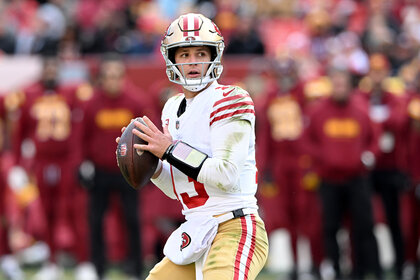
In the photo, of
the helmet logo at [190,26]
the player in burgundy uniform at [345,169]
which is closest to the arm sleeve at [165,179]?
the helmet logo at [190,26]

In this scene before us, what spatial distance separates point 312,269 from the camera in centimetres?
889

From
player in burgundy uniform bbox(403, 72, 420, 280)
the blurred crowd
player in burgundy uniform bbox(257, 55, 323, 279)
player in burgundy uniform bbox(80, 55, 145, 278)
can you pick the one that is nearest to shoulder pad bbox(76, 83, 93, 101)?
the blurred crowd

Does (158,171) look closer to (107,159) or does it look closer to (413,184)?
(107,159)

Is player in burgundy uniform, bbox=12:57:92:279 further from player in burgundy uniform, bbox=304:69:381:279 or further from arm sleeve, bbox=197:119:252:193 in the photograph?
arm sleeve, bbox=197:119:252:193

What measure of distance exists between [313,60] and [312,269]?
3.48 metres

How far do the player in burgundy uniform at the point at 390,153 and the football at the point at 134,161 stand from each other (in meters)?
4.74

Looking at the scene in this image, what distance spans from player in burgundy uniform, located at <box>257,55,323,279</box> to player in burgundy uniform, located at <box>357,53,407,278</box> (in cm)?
67

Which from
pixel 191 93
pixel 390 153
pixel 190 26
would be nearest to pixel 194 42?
pixel 190 26

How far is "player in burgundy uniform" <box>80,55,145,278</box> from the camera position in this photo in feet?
27.6

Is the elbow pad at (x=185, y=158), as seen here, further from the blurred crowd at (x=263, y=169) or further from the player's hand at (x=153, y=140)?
the blurred crowd at (x=263, y=169)

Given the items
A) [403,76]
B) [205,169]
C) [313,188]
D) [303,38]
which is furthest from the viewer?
[303,38]

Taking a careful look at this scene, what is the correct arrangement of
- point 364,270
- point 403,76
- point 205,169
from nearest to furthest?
point 205,169, point 364,270, point 403,76

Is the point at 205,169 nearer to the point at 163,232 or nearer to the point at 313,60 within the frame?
the point at 163,232

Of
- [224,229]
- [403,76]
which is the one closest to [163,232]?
[403,76]
